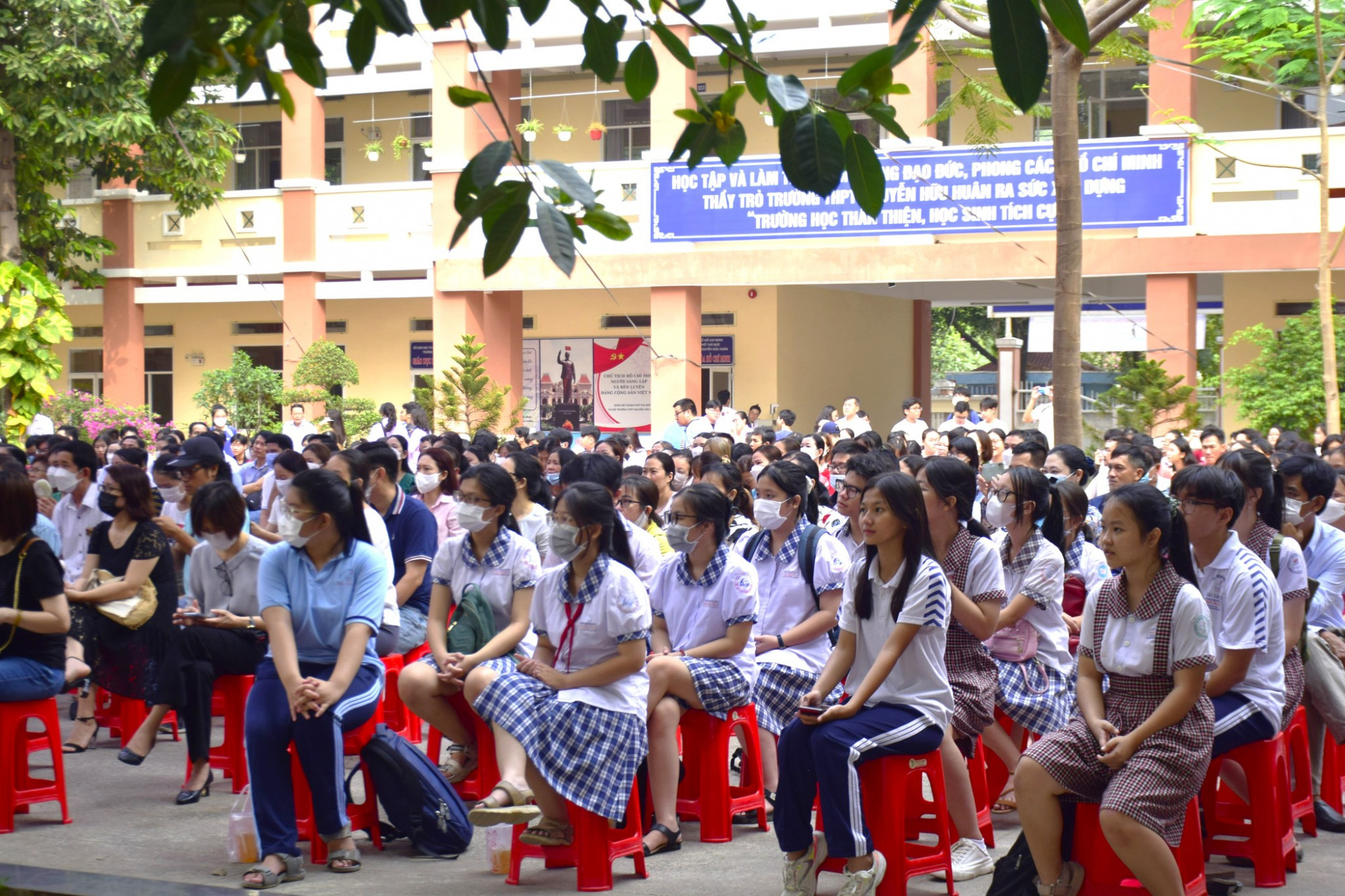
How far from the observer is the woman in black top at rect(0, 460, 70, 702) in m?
5.84

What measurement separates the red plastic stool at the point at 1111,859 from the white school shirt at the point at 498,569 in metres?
2.54

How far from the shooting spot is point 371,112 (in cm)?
2550

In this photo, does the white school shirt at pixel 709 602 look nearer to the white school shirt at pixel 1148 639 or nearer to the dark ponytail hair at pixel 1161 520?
the white school shirt at pixel 1148 639

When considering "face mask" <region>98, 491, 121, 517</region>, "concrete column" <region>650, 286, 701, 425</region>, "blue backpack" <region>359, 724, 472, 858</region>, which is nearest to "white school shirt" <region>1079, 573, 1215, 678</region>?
"blue backpack" <region>359, 724, 472, 858</region>

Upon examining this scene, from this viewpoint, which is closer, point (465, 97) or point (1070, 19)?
point (465, 97)

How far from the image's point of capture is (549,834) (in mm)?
5289

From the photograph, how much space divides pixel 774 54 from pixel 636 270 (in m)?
3.69

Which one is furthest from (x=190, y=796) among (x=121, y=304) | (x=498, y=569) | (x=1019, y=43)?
(x=121, y=304)

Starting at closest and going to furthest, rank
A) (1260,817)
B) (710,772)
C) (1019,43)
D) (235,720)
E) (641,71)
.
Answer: (1019,43) → (641,71) → (1260,817) → (710,772) → (235,720)

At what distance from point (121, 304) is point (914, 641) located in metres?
21.4

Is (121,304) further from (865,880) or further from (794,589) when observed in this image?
(865,880)

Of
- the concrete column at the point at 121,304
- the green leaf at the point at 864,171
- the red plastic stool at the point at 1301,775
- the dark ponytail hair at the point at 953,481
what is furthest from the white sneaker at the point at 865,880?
the concrete column at the point at 121,304

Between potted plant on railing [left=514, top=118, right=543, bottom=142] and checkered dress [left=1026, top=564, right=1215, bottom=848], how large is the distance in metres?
16.9

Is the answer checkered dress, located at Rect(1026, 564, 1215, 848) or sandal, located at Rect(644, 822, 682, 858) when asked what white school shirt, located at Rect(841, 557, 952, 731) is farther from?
sandal, located at Rect(644, 822, 682, 858)
